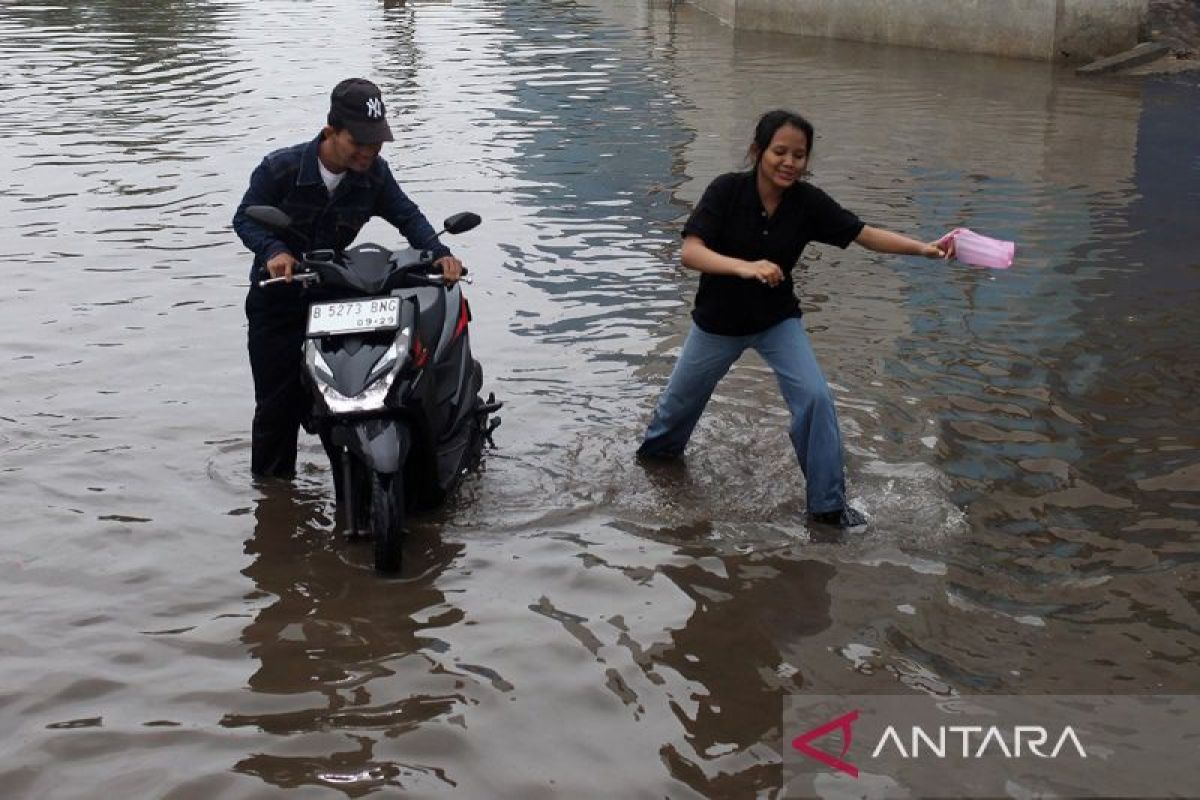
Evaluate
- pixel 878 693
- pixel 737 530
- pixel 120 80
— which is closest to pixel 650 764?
pixel 878 693

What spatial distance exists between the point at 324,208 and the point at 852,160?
29.0ft

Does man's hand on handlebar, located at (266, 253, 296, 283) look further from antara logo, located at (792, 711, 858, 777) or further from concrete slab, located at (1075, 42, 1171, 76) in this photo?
concrete slab, located at (1075, 42, 1171, 76)

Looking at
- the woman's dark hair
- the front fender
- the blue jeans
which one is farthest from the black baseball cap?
the blue jeans

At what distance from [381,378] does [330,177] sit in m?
1.09

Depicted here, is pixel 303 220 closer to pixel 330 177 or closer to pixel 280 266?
pixel 330 177

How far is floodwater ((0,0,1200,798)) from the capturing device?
4.70 m

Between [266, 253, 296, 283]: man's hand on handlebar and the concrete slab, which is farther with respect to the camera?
the concrete slab

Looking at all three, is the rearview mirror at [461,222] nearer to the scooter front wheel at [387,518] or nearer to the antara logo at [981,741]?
the scooter front wheel at [387,518]

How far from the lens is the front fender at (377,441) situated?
5.70m

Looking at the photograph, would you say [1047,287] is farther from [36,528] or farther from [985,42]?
[985,42]

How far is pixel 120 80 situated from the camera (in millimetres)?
20250

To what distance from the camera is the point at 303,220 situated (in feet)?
21.0

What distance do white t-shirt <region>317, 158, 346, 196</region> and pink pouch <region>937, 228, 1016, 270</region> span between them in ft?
8.15

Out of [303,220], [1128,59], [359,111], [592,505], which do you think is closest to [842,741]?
[592,505]
